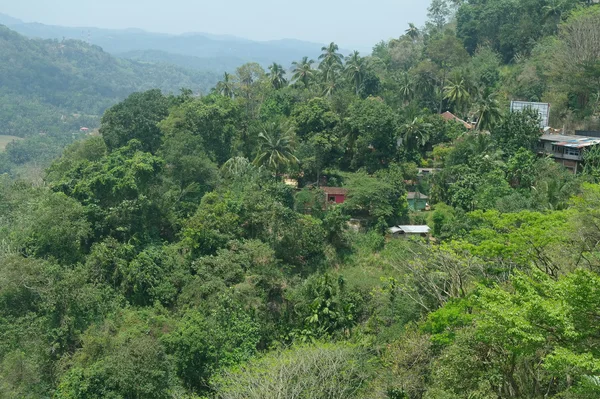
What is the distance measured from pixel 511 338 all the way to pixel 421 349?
19.8 ft

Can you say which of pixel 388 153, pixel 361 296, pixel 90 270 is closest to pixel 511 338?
pixel 361 296

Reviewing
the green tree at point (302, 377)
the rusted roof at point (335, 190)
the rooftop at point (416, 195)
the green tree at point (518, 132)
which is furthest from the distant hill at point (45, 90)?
the green tree at point (302, 377)

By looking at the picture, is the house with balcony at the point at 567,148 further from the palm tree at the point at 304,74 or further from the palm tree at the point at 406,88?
the palm tree at the point at 304,74

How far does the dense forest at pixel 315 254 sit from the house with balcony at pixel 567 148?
1.28m

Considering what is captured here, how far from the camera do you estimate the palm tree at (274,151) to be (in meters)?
30.4

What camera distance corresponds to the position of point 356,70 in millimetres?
46812

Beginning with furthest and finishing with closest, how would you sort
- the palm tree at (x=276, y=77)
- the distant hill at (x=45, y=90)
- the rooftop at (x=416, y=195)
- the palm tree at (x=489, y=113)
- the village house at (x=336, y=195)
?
1. the distant hill at (x=45, y=90)
2. the palm tree at (x=276, y=77)
3. the palm tree at (x=489, y=113)
4. the rooftop at (x=416, y=195)
5. the village house at (x=336, y=195)

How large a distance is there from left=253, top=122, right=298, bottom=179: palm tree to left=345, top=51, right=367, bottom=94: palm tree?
58.2 ft

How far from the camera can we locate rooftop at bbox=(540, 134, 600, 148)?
31.4 metres

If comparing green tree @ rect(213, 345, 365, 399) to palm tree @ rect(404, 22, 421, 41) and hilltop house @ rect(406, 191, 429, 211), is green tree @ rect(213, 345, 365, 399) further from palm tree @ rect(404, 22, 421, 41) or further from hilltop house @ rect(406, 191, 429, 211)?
palm tree @ rect(404, 22, 421, 41)

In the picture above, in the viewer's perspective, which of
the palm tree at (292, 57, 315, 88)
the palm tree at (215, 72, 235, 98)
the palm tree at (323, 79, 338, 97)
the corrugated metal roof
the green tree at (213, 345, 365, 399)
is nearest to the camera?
the green tree at (213, 345, 365, 399)

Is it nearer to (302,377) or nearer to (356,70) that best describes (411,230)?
(302,377)

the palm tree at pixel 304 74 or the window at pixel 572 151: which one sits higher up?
the palm tree at pixel 304 74

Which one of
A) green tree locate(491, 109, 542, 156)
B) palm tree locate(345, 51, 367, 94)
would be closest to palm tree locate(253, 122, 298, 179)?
green tree locate(491, 109, 542, 156)
